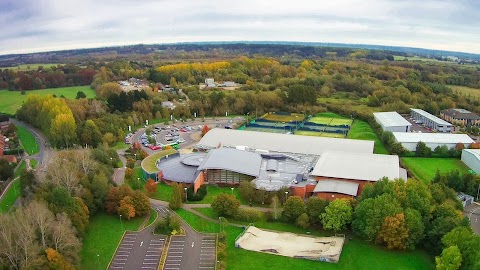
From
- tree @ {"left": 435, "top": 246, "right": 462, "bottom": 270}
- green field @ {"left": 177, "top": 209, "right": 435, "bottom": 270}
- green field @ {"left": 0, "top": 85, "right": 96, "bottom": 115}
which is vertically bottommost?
green field @ {"left": 177, "top": 209, "right": 435, "bottom": 270}

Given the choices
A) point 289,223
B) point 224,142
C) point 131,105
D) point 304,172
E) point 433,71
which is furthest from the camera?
point 433,71

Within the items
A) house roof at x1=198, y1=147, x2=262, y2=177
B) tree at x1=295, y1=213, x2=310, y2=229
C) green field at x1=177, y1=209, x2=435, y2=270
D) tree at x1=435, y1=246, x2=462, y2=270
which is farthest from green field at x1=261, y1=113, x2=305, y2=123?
tree at x1=435, y1=246, x2=462, y2=270

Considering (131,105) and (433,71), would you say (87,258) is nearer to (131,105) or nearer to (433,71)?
(131,105)

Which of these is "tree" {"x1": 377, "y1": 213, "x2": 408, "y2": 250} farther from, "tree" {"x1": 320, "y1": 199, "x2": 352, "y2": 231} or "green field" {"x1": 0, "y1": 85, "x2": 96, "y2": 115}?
"green field" {"x1": 0, "y1": 85, "x2": 96, "y2": 115}

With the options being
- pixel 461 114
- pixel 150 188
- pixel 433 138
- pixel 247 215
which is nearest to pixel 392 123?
pixel 433 138

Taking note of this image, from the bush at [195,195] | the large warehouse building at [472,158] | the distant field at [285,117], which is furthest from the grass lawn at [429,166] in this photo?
the distant field at [285,117]

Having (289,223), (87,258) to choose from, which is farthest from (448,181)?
(87,258)

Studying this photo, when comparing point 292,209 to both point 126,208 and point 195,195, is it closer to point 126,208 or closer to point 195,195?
point 195,195
